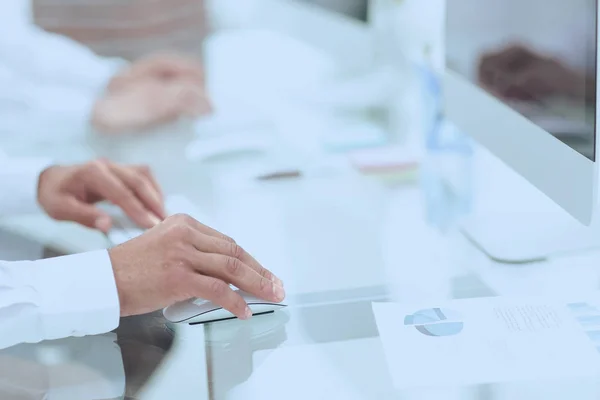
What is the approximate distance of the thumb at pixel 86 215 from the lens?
110 centimetres

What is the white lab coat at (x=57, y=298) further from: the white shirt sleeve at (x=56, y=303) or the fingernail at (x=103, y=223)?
the fingernail at (x=103, y=223)

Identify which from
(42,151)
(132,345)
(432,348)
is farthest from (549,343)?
(42,151)

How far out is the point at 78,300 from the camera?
81 centimetres

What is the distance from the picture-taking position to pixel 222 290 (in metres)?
0.79

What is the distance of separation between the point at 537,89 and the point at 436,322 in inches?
11.1

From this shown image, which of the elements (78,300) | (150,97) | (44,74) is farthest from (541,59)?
(44,74)

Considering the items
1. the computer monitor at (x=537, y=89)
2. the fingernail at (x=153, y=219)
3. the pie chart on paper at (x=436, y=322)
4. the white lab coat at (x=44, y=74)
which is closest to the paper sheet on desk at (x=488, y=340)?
the pie chart on paper at (x=436, y=322)

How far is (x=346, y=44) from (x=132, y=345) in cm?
88

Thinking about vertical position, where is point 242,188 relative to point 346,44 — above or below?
below

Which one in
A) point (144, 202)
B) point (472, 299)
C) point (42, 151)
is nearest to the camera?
point (472, 299)

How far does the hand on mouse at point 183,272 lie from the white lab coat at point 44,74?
3.65ft

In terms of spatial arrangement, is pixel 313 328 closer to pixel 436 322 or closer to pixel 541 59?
pixel 436 322

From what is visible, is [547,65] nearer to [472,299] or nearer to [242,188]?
[472,299]

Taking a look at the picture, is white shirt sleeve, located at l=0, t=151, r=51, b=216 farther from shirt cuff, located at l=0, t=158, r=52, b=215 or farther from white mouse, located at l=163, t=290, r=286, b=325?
white mouse, located at l=163, t=290, r=286, b=325
